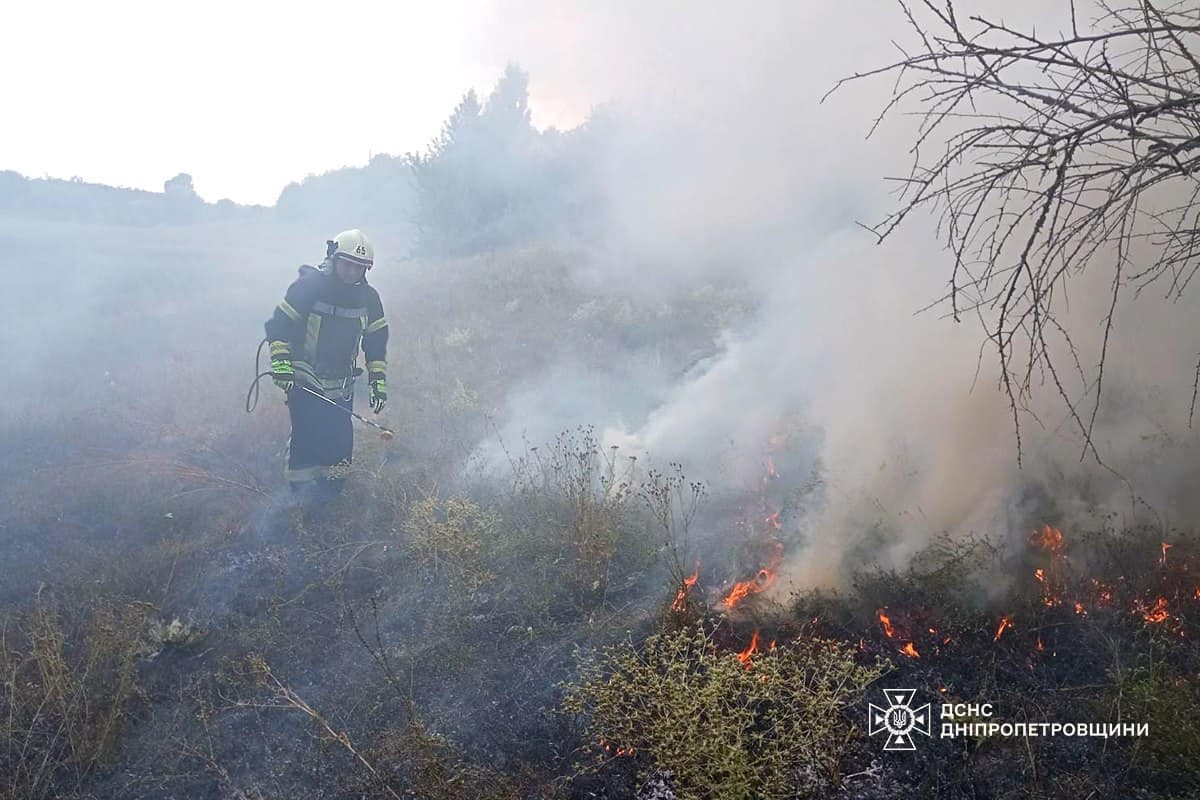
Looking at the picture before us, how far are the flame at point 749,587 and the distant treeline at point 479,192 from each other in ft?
40.6

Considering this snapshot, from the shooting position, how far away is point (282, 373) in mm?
5703

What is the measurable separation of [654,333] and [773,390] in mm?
3717

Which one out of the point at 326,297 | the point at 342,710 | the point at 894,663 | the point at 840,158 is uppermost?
the point at 840,158

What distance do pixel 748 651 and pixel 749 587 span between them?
56 cm

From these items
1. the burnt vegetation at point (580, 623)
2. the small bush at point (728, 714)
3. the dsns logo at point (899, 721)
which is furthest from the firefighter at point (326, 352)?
the dsns logo at point (899, 721)

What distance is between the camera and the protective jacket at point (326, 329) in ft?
19.4

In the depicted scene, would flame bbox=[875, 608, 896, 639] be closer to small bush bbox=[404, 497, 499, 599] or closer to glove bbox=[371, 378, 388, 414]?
small bush bbox=[404, 497, 499, 599]

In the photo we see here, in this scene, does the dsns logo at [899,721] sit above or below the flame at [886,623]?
below

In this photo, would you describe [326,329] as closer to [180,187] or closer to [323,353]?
[323,353]

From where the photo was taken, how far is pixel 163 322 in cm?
1261

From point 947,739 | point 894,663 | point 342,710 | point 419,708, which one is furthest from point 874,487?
point 342,710

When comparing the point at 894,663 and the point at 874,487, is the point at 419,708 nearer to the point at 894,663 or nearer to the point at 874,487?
the point at 894,663

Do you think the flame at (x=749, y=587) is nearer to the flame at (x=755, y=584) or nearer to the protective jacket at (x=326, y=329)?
the flame at (x=755, y=584)

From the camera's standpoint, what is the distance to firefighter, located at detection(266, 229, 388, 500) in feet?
19.5
